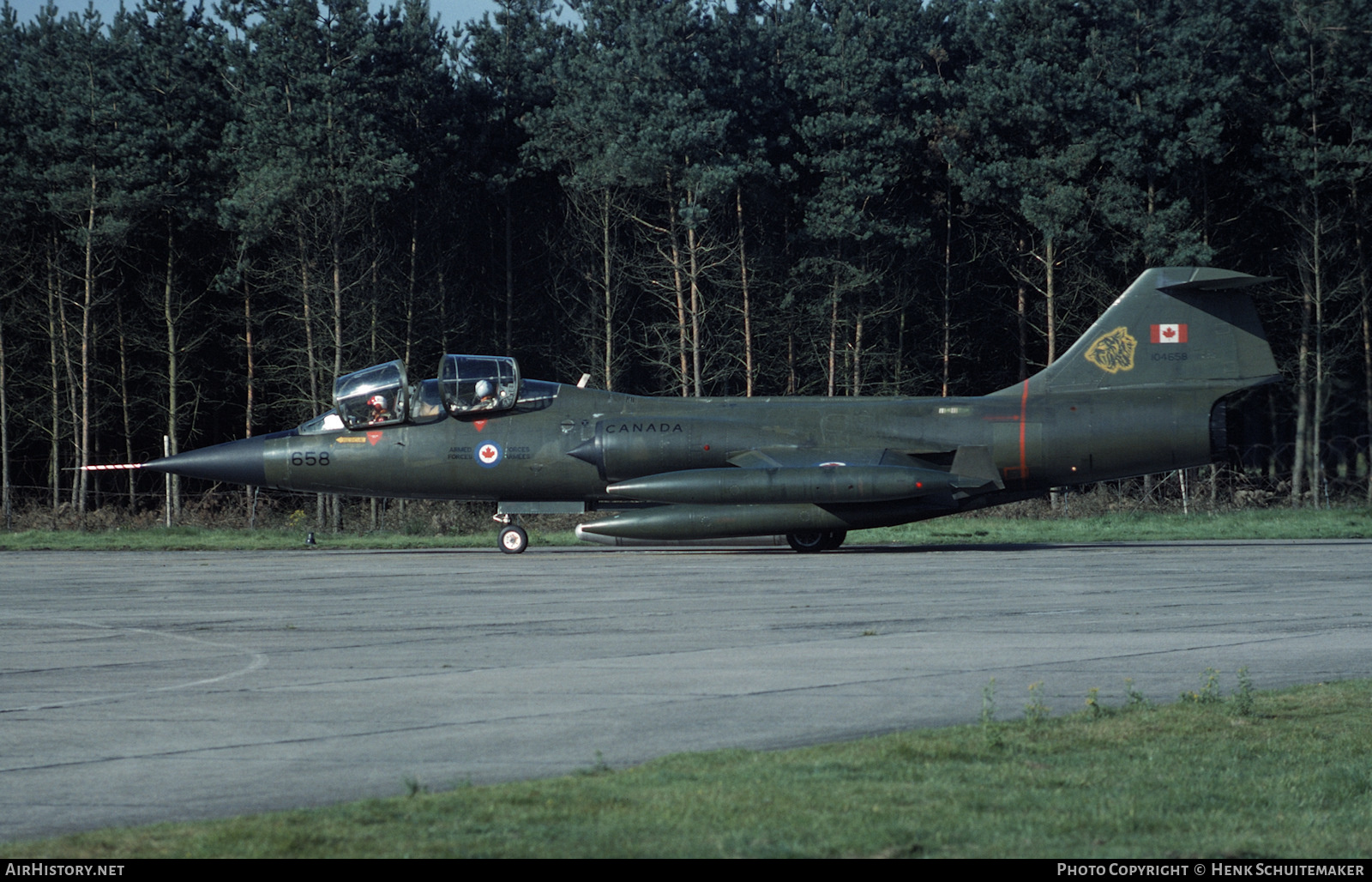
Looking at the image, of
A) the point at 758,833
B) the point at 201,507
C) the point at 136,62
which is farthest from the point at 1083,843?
the point at 136,62

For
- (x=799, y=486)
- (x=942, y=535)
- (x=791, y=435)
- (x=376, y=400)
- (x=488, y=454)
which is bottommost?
(x=942, y=535)

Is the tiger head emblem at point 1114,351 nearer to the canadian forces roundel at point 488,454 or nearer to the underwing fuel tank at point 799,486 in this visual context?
the underwing fuel tank at point 799,486

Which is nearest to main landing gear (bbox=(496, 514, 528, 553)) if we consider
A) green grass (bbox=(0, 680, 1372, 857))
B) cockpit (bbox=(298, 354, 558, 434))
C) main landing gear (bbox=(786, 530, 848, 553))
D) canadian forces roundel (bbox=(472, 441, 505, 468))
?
canadian forces roundel (bbox=(472, 441, 505, 468))

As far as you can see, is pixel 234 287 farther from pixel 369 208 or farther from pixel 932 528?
pixel 932 528

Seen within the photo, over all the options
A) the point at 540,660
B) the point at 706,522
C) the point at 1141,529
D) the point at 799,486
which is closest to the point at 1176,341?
the point at 1141,529

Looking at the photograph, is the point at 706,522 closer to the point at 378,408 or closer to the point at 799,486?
the point at 799,486

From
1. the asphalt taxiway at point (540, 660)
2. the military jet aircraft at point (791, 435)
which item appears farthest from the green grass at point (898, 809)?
the military jet aircraft at point (791, 435)

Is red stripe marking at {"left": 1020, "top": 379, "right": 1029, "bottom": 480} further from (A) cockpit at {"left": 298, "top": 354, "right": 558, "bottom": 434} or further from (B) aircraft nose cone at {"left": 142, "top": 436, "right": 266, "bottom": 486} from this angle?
(B) aircraft nose cone at {"left": 142, "top": 436, "right": 266, "bottom": 486}

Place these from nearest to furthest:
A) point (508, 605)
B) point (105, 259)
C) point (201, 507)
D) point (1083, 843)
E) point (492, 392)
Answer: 1. point (1083, 843)
2. point (508, 605)
3. point (492, 392)
4. point (201, 507)
5. point (105, 259)

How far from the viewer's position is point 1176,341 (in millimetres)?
22625

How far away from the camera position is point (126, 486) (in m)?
47.0

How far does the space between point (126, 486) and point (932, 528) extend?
3070cm

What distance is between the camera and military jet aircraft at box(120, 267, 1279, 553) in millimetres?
22156

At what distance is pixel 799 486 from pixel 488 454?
213 inches
